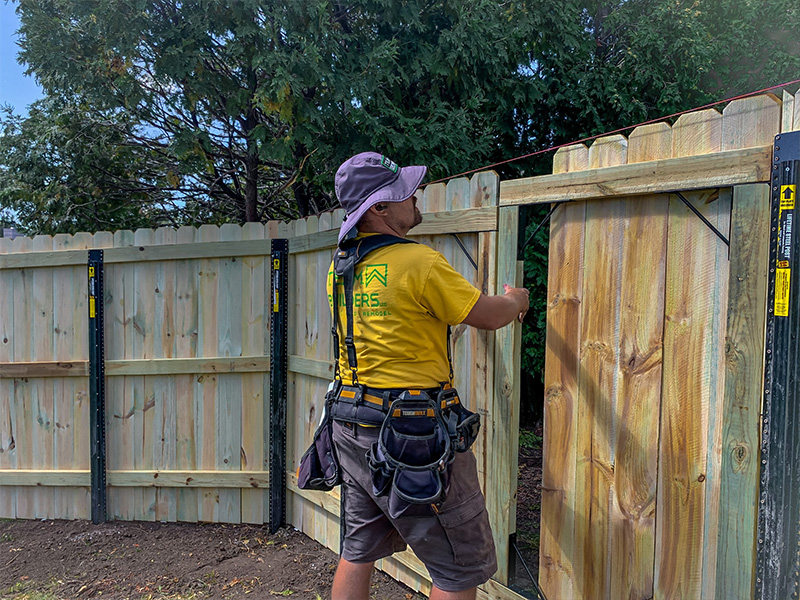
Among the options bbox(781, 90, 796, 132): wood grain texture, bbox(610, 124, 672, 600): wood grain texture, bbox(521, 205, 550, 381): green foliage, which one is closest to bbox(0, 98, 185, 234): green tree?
bbox(521, 205, 550, 381): green foliage

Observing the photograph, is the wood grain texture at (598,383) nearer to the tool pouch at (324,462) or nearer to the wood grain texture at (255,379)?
the tool pouch at (324,462)

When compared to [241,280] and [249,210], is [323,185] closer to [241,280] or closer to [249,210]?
[249,210]

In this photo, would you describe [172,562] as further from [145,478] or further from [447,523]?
[447,523]

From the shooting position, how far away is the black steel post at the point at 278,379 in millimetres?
4484

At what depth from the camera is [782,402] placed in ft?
6.05

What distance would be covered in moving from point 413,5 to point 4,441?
5.00 m

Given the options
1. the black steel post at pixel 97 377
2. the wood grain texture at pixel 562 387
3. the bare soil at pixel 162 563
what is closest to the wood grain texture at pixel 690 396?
the wood grain texture at pixel 562 387

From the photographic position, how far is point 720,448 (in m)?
2.02

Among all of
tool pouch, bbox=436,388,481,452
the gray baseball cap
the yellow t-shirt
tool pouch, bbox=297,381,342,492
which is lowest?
tool pouch, bbox=297,381,342,492

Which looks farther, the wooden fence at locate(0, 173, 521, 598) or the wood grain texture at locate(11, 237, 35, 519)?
the wood grain texture at locate(11, 237, 35, 519)

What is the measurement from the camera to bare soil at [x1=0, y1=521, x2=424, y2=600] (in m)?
3.72

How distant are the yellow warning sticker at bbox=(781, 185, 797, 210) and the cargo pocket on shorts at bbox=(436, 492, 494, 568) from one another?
1.43 metres

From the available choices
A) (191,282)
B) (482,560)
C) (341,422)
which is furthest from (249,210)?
(482,560)

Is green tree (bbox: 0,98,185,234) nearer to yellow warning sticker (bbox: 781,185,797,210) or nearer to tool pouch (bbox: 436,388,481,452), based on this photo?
tool pouch (bbox: 436,388,481,452)
